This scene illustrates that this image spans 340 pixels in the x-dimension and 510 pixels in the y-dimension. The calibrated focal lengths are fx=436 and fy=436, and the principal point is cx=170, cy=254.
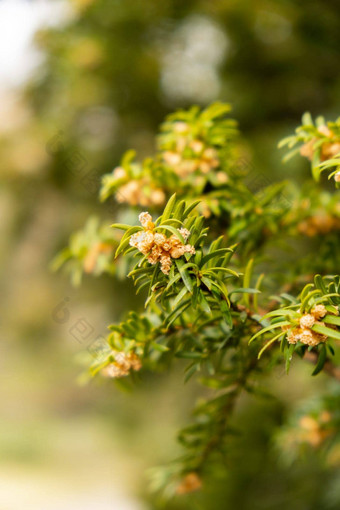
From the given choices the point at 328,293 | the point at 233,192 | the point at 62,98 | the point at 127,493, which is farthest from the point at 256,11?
the point at 127,493

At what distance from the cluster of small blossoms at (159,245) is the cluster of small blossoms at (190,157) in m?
0.25

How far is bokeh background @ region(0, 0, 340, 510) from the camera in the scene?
55.9 inches

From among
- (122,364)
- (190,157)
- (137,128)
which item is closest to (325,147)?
(190,157)

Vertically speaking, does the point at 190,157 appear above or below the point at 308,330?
above

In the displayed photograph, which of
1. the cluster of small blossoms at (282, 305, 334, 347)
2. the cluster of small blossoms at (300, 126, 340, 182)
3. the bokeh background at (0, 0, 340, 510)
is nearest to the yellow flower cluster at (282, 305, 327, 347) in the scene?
the cluster of small blossoms at (282, 305, 334, 347)

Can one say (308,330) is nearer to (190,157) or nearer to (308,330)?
(308,330)

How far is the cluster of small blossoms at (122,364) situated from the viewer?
0.47 m

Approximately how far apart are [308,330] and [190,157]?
0.32 m

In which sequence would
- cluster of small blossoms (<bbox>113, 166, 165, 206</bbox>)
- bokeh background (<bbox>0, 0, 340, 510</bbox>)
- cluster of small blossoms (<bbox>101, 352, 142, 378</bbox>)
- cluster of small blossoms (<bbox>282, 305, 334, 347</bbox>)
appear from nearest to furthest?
cluster of small blossoms (<bbox>282, 305, 334, 347</bbox>)
cluster of small blossoms (<bbox>101, 352, 142, 378</bbox>)
cluster of small blossoms (<bbox>113, 166, 165, 206</bbox>)
bokeh background (<bbox>0, 0, 340, 510</bbox>)

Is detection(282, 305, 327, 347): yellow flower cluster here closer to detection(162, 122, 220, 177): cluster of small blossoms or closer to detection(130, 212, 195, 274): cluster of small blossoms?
detection(130, 212, 195, 274): cluster of small blossoms

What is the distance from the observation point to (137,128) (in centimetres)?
173

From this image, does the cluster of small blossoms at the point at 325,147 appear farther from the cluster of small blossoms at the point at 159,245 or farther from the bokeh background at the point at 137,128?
the bokeh background at the point at 137,128

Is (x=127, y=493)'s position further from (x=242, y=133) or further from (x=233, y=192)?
(x=233, y=192)

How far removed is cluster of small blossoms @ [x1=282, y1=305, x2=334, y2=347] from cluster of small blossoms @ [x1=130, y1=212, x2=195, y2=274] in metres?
0.11
